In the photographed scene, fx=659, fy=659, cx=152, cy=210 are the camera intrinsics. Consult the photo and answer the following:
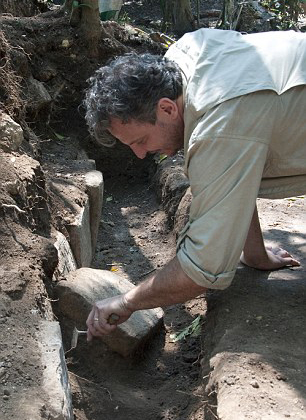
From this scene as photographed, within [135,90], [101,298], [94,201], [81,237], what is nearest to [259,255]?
[101,298]

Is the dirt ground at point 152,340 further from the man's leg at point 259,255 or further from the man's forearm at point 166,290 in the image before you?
the man's forearm at point 166,290

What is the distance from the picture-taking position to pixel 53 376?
2492mm

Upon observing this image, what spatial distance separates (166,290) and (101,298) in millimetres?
878

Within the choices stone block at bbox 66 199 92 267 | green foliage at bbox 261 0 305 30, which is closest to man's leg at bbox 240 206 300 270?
stone block at bbox 66 199 92 267

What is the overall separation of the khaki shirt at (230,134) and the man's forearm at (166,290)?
0.06m

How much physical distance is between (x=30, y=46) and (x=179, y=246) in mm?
4741

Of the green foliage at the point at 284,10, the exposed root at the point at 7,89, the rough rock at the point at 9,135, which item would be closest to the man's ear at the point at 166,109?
the rough rock at the point at 9,135

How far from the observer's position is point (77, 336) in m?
3.34

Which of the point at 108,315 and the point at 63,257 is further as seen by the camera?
the point at 63,257

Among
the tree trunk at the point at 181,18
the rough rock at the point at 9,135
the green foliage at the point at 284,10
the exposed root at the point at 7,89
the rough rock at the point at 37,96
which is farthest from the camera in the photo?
the green foliage at the point at 284,10

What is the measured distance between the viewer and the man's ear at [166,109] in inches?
103

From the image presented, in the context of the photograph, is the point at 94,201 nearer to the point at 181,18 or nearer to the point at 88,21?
the point at 88,21

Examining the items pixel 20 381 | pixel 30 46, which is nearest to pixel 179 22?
pixel 30 46

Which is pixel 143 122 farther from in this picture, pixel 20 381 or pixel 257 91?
pixel 20 381
